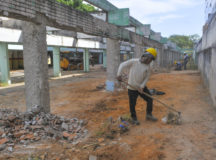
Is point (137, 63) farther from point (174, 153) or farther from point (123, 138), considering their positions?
point (174, 153)

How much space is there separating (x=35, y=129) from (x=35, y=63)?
1687mm

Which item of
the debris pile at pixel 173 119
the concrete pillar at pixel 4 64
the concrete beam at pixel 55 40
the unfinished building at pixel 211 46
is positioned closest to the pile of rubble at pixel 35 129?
the debris pile at pixel 173 119

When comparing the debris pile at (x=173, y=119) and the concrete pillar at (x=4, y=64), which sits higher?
the concrete pillar at (x=4, y=64)

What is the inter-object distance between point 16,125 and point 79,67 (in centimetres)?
2043

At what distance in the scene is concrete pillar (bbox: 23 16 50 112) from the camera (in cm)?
487

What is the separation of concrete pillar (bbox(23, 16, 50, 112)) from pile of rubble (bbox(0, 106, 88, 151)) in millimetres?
304

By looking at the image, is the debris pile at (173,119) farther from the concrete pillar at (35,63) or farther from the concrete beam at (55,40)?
the concrete beam at (55,40)

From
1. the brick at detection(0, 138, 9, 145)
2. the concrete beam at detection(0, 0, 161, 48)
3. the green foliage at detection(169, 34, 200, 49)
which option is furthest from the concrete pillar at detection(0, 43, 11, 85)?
the green foliage at detection(169, 34, 200, 49)

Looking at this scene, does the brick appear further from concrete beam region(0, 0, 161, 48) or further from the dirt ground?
concrete beam region(0, 0, 161, 48)

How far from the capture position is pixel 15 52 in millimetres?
25422

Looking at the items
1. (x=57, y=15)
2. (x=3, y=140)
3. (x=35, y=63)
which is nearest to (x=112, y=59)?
(x=57, y=15)

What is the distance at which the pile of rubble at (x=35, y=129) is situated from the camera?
12.9ft

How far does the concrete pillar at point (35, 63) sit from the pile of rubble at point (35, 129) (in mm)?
304

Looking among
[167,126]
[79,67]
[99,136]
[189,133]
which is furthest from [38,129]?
[79,67]
